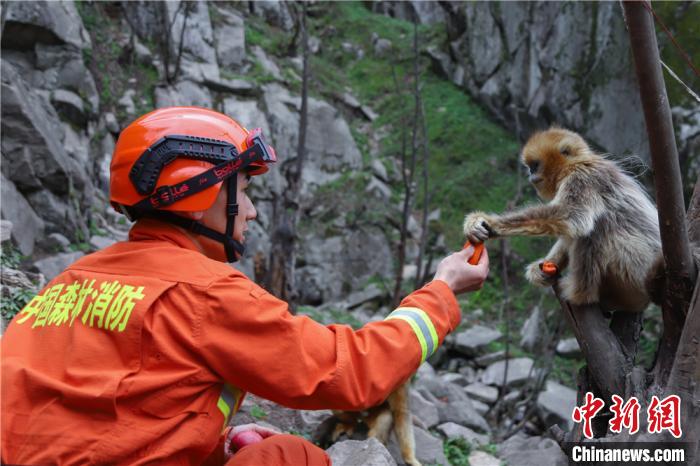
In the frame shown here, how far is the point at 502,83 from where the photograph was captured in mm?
14953

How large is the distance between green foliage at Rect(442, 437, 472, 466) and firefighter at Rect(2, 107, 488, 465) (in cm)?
420

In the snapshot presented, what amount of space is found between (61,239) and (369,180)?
817cm

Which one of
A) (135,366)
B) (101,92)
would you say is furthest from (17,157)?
(135,366)

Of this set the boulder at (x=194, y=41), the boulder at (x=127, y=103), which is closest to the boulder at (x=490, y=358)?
the boulder at (x=127, y=103)

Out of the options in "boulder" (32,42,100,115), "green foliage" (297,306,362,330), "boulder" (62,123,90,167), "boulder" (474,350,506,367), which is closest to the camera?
"green foliage" (297,306,362,330)

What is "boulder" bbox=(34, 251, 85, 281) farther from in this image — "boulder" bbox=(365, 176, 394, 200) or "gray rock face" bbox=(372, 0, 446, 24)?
"gray rock face" bbox=(372, 0, 446, 24)

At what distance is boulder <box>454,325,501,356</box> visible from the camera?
34.5 ft

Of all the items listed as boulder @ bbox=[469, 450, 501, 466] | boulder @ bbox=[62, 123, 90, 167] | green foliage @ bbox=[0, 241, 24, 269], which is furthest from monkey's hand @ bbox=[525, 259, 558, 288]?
boulder @ bbox=[62, 123, 90, 167]

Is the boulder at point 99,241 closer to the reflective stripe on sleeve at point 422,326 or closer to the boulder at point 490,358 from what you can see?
the boulder at point 490,358

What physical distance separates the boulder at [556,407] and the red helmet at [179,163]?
6.46 metres

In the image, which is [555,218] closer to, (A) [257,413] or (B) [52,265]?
(A) [257,413]

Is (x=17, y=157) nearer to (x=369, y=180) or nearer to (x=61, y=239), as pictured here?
(x=61, y=239)

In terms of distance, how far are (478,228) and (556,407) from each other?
5664 millimetres

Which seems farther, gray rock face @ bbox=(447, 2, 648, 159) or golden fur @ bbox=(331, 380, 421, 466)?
gray rock face @ bbox=(447, 2, 648, 159)
